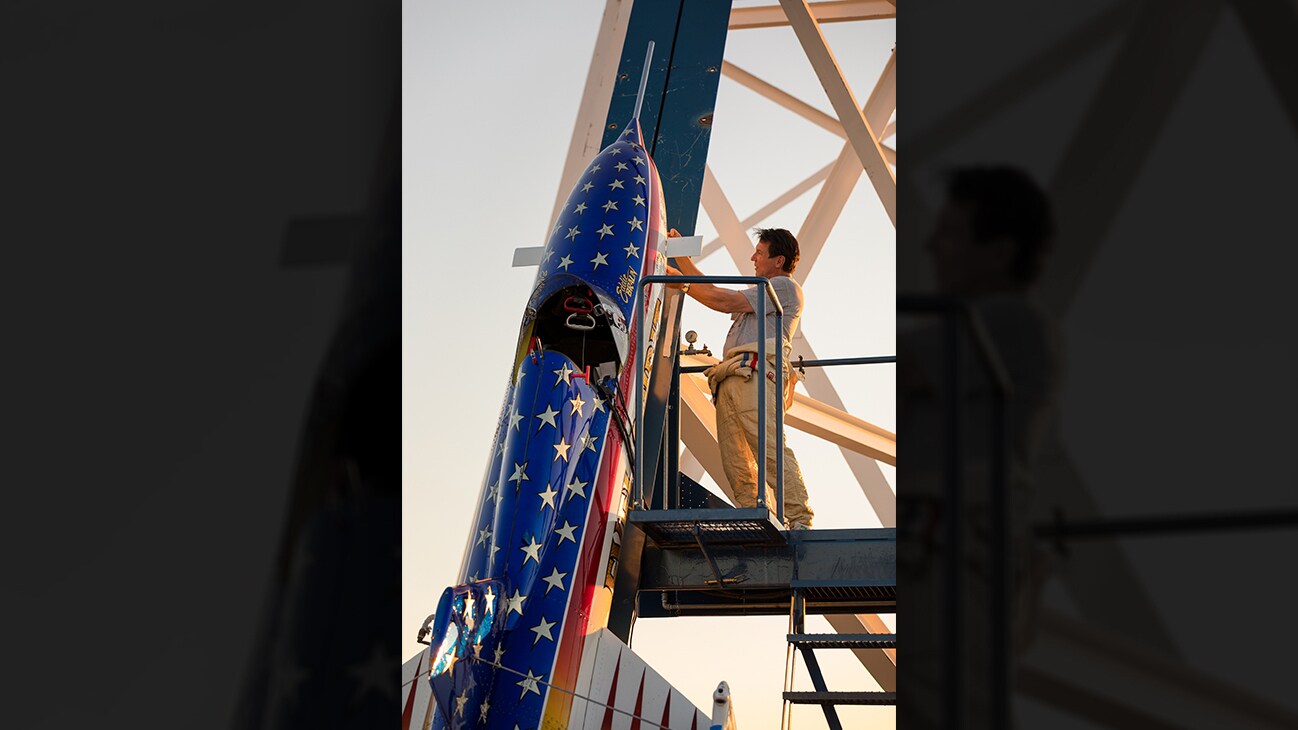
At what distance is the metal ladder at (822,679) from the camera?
15.3ft

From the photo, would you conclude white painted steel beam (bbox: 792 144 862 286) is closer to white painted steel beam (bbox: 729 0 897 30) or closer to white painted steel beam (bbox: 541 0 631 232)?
Result: white painted steel beam (bbox: 729 0 897 30)

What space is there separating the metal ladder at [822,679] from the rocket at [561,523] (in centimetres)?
35

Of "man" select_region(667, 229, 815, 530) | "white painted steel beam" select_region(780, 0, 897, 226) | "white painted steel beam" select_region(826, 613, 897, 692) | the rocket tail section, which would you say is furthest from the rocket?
"white painted steel beam" select_region(780, 0, 897, 226)

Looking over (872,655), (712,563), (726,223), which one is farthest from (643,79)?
(872,655)

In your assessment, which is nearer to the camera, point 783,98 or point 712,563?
point 712,563

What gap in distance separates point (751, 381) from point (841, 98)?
8.25ft

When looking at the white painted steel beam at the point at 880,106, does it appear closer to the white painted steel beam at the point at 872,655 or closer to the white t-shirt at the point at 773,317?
the white painted steel beam at the point at 872,655

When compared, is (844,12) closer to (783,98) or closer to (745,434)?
(783,98)
